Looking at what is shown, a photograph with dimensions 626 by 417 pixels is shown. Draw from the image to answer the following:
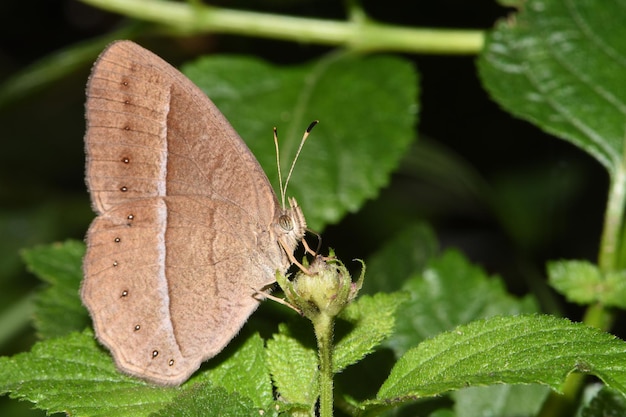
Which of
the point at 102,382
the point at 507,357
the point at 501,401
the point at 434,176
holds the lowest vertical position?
the point at 501,401

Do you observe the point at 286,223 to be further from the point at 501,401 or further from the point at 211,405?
the point at 501,401

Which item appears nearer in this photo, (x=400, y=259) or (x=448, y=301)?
(x=448, y=301)

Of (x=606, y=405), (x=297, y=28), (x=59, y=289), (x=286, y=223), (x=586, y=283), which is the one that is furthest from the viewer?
(x=297, y=28)

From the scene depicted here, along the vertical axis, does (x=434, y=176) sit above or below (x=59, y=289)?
above

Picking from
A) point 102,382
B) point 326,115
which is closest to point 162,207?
point 102,382

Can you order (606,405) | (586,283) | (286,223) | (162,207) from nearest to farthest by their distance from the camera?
(606,405) < (162,207) < (286,223) < (586,283)

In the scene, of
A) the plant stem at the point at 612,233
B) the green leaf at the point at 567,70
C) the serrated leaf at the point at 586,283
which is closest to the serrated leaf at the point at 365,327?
the serrated leaf at the point at 586,283
